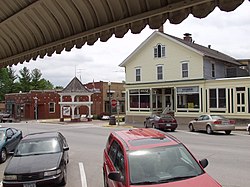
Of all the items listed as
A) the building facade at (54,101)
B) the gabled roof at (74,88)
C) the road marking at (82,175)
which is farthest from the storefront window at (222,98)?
the building facade at (54,101)

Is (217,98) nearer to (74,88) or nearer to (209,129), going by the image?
(209,129)

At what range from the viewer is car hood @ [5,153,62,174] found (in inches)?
341

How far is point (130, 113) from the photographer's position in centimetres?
3797

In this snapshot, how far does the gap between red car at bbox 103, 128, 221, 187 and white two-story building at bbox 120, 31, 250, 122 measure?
2365 centimetres

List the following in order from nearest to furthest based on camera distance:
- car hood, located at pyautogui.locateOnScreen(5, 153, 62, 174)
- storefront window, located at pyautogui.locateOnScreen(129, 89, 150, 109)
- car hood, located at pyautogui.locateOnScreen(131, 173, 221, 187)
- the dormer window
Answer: car hood, located at pyautogui.locateOnScreen(131, 173, 221, 187), car hood, located at pyautogui.locateOnScreen(5, 153, 62, 174), the dormer window, storefront window, located at pyautogui.locateOnScreen(129, 89, 150, 109)

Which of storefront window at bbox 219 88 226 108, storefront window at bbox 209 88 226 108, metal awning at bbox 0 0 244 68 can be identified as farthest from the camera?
storefront window at bbox 209 88 226 108

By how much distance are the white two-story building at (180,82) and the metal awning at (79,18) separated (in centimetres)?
2454

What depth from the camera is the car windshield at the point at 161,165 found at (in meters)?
5.28

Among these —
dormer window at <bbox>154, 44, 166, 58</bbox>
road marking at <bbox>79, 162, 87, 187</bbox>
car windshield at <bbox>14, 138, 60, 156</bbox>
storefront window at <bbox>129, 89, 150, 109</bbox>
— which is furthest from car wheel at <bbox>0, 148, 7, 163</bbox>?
dormer window at <bbox>154, 44, 166, 58</bbox>

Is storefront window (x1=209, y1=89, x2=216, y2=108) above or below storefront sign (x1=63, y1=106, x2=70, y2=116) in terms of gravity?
above

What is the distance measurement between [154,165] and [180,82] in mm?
27696

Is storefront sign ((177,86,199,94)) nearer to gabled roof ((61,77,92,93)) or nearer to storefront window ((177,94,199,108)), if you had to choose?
storefront window ((177,94,199,108))

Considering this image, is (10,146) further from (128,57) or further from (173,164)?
(128,57)

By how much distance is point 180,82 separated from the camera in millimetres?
32656
